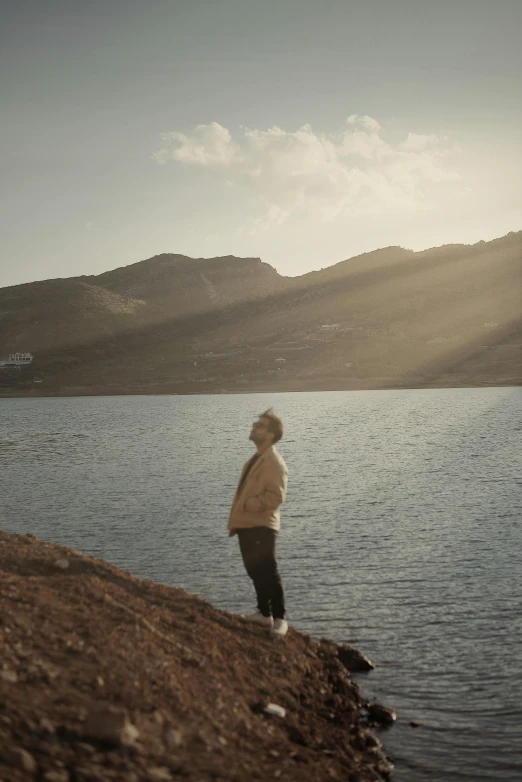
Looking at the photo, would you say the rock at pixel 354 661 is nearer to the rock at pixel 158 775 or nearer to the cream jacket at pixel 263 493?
the cream jacket at pixel 263 493

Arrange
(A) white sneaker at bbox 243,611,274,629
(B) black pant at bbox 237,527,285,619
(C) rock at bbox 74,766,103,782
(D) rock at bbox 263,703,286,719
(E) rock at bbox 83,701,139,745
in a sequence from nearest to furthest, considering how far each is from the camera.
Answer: (C) rock at bbox 74,766,103,782
(E) rock at bbox 83,701,139,745
(D) rock at bbox 263,703,286,719
(B) black pant at bbox 237,527,285,619
(A) white sneaker at bbox 243,611,274,629

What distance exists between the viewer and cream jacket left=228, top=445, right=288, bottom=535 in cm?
983

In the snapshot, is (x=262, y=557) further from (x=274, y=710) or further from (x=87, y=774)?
(x=87, y=774)

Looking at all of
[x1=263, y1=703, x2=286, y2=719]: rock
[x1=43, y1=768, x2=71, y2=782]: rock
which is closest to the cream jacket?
[x1=263, y1=703, x2=286, y2=719]: rock

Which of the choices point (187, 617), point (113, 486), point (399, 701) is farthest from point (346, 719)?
point (113, 486)

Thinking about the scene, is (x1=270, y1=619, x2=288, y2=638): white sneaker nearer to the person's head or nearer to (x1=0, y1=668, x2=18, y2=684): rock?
the person's head

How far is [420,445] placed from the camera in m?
54.6

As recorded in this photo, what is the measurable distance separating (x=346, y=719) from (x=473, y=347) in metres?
186

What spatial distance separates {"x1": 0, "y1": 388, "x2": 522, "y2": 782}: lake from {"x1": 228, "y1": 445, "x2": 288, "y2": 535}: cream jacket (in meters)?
3.09

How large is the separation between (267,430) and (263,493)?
2.63 feet

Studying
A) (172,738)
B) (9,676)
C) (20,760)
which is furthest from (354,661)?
(20,760)

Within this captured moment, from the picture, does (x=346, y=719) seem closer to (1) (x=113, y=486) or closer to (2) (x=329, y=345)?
(1) (x=113, y=486)

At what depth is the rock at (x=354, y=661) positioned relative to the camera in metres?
11.8

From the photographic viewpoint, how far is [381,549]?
66.5 feet
